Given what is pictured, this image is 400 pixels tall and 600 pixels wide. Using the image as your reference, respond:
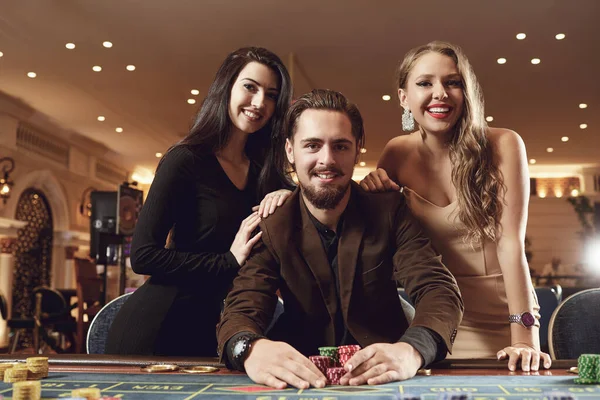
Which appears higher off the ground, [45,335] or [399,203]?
[399,203]

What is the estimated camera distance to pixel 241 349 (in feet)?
4.65

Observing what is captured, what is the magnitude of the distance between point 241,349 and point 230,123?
101 cm

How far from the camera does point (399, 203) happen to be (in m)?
1.81

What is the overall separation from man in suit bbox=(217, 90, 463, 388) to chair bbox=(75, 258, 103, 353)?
560 cm

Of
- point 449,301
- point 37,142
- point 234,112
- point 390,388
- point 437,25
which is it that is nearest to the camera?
point 390,388

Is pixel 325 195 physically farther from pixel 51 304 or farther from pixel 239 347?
pixel 51 304

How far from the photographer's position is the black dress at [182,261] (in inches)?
78.1

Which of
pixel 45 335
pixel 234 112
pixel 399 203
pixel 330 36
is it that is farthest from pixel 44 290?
pixel 399 203

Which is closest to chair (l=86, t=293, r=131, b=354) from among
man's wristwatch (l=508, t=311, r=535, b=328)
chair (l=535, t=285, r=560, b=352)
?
man's wristwatch (l=508, t=311, r=535, b=328)

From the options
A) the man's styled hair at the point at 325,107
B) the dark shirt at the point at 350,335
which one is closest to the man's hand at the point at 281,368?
the dark shirt at the point at 350,335

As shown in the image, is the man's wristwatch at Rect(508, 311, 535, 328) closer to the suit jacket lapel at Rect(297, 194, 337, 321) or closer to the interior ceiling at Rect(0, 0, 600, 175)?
the suit jacket lapel at Rect(297, 194, 337, 321)

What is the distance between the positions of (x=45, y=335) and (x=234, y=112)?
20.4ft

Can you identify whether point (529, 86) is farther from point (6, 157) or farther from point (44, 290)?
point (6, 157)

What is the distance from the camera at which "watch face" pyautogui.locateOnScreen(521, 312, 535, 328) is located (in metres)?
1.81
